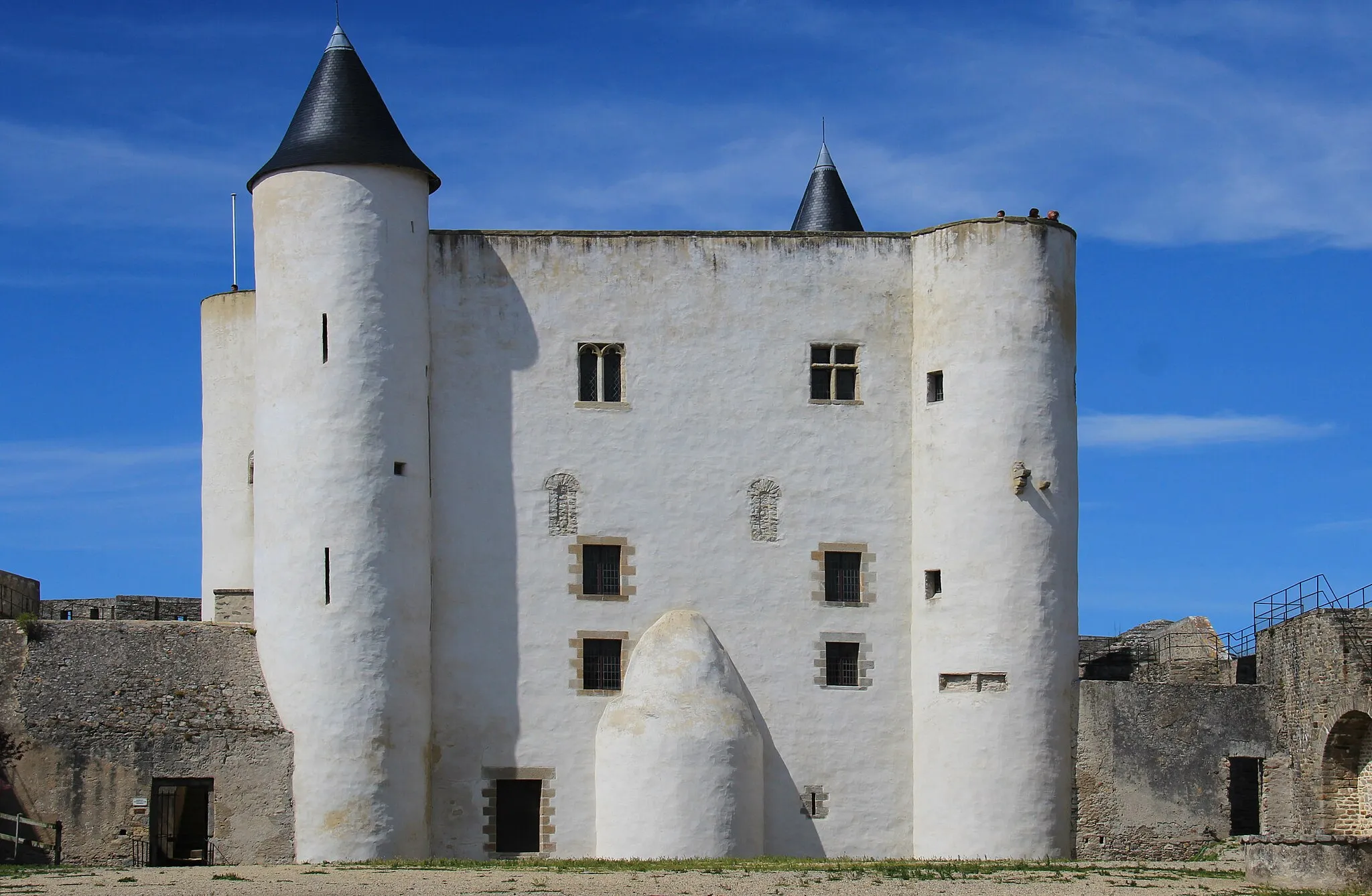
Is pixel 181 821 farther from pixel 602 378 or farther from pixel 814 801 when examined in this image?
pixel 814 801

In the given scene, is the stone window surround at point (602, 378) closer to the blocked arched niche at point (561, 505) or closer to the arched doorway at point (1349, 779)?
the blocked arched niche at point (561, 505)

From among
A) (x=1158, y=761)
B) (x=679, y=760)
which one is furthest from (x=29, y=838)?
(x=1158, y=761)

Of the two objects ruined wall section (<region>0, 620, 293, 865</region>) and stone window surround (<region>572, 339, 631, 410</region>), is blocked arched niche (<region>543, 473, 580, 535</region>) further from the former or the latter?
ruined wall section (<region>0, 620, 293, 865</region>)

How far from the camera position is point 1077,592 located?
39.0 m

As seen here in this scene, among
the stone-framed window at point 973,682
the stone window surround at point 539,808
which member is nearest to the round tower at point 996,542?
the stone-framed window at point 973,682

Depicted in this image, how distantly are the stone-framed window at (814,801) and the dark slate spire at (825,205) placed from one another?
43.8 feet

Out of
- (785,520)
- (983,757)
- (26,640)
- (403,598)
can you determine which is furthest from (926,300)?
(26,640)

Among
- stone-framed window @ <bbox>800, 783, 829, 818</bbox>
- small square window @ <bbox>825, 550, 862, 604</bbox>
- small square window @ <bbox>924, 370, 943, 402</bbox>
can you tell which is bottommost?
stone-framed window @ <bbox>800, 783, 829, 818</bbox>

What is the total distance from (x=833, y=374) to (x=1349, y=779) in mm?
12039

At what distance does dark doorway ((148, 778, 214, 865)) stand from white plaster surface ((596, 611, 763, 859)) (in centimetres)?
717

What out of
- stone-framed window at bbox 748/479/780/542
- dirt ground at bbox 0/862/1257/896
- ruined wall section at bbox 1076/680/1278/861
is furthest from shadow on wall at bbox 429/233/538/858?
ruined wall section at bbox 1076/680/1278/861

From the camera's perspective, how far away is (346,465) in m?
37.5

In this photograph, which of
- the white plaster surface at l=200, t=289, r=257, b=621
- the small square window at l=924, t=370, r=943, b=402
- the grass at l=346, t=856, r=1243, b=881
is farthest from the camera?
the white plaster surface at l=200, t=289, r=257, b=621

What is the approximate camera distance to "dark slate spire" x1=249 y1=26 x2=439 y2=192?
38250 millimetres
